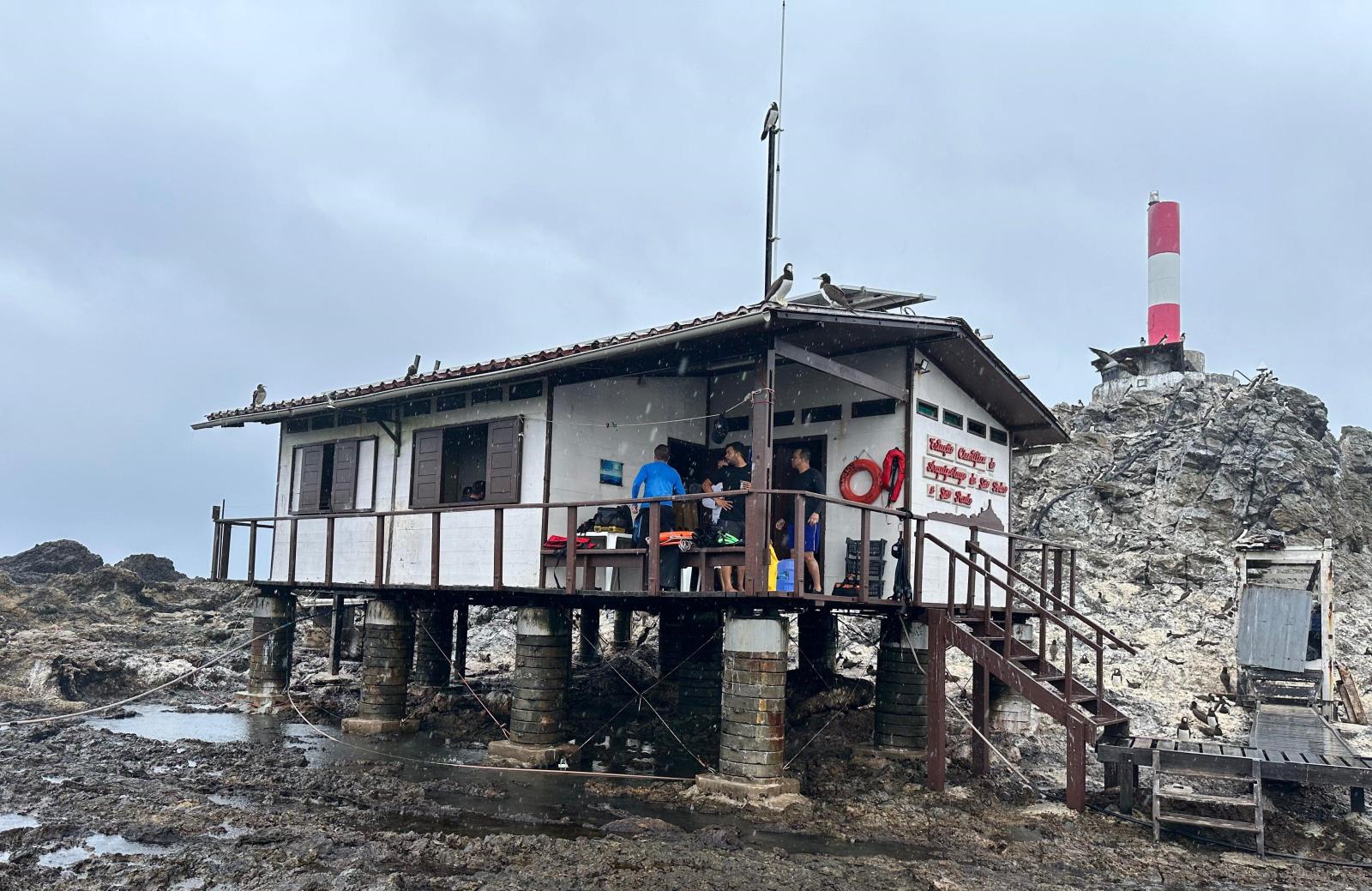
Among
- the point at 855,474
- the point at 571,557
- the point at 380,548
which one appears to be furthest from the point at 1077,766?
the point at 380,548

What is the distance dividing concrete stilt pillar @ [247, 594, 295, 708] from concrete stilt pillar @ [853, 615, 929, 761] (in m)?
10.8

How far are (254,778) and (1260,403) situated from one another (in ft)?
97.4

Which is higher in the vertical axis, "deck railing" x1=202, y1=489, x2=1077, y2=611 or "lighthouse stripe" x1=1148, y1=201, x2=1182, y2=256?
"lighthouse stripe" x1=1148, y1=201, x2=1182, y2=256

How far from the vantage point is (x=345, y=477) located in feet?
62.2

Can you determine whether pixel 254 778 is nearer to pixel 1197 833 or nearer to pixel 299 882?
pixel 299 882

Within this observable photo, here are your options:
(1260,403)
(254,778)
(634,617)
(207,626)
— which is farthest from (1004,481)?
(207,626)

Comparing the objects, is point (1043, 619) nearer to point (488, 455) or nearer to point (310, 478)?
point (488, 455)

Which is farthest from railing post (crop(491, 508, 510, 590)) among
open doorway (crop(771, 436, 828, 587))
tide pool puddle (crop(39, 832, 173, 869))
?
tide pool puddle (crop(39, 832, 173, 869))

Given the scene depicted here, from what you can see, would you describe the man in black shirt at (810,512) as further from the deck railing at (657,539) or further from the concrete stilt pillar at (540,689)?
the concrete stilt pillar at (540,689)

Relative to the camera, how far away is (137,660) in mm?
25703

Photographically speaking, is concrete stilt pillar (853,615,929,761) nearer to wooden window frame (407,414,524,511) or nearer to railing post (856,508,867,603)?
railing post (856,508,867,603)

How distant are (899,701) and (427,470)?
7867 mm

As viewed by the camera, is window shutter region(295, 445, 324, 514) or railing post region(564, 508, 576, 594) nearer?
railing post region(564, 508, 576, 594)

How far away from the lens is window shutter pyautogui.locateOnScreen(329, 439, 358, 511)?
1883cm
